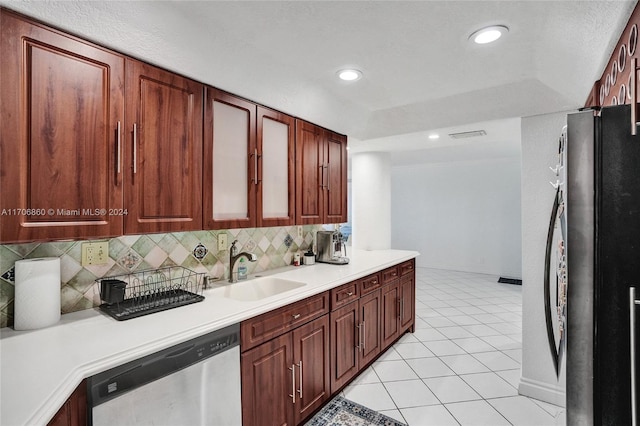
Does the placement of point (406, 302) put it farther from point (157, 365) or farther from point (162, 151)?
point (162, 151)

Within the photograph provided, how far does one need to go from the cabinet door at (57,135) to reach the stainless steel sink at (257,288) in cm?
91

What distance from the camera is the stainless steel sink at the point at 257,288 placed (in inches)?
86.0

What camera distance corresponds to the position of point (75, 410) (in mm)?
1060

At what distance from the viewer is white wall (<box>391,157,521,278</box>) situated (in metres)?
6.32

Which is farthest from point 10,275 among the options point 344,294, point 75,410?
point 344,294

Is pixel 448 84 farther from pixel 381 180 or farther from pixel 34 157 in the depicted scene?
pixel 34 157

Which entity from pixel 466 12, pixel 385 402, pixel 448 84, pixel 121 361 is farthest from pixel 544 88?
pixel 121 361

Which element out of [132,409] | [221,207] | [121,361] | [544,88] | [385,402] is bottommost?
[385,402]

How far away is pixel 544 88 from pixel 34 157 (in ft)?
9.53

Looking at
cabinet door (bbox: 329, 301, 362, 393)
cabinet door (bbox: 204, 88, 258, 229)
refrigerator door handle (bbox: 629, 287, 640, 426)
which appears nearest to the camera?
refrigerator door handle (bbox: 629, 287, 640, 426)

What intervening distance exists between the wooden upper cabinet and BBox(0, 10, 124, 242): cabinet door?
135 centimetres

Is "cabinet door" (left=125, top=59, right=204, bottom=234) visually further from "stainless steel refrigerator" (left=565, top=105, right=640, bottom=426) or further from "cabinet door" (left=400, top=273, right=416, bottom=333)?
"cabinet door" (left=400, top=273, right=416, bottom=333)

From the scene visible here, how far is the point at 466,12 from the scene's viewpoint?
1480 millimetres

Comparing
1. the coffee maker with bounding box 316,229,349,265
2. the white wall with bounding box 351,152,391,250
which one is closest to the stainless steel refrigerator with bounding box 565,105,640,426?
the coffee maker with bounding box 316,229,349,265
